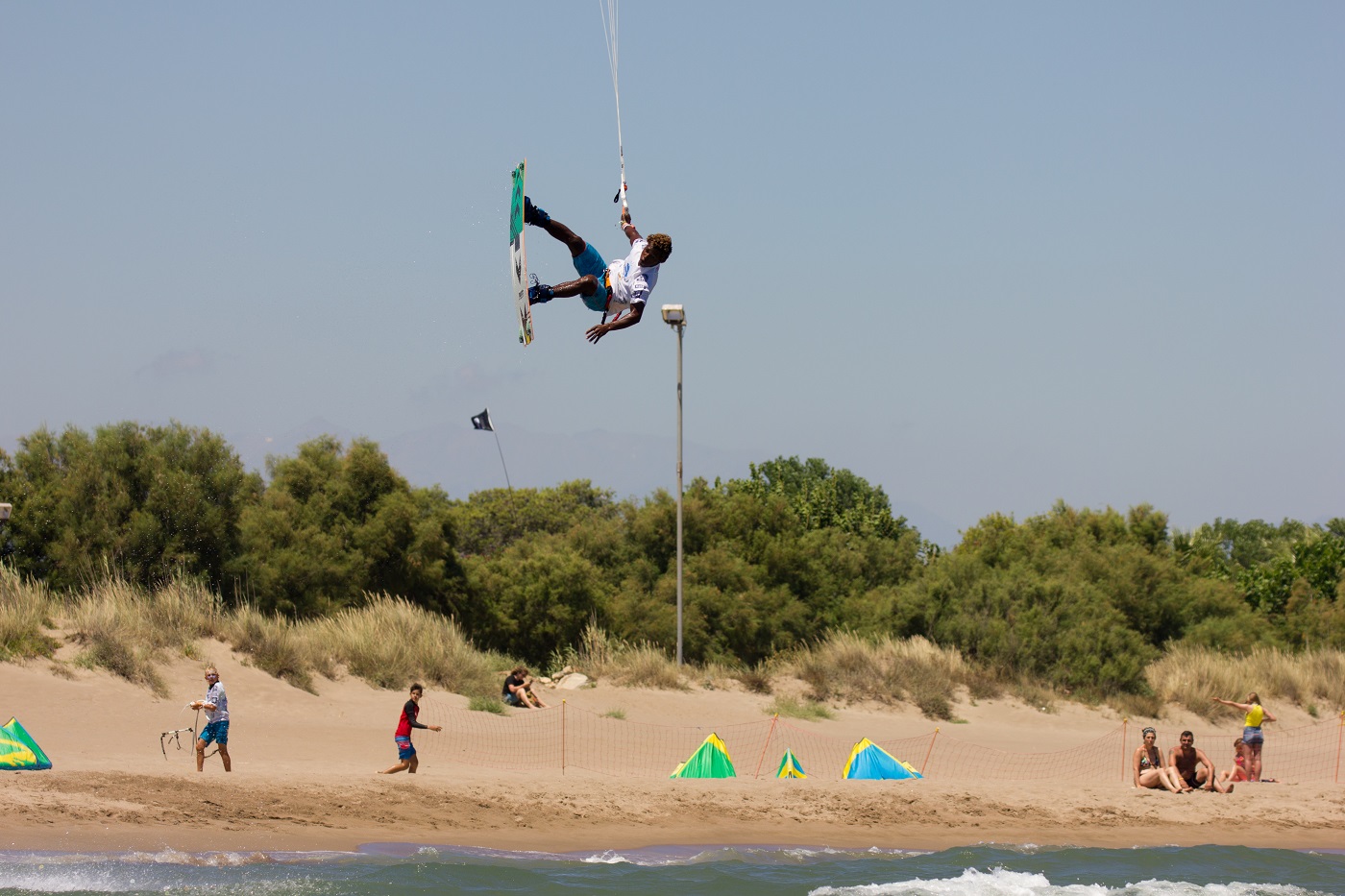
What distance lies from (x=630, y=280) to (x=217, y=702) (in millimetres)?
7864

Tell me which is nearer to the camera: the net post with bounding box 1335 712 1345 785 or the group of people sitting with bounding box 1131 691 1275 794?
the group of people sitting with bounding box 1131 691 1275 794

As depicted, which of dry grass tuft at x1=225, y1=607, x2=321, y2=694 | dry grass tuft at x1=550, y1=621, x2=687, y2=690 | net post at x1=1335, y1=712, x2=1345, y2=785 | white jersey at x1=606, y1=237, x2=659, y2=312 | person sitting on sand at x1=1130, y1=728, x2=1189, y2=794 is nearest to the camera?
white jersey at x1=606, y1=237, x2=659, y2=312

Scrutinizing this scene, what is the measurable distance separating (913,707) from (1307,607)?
1412 cm

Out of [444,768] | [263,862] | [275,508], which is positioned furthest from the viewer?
[275,508]

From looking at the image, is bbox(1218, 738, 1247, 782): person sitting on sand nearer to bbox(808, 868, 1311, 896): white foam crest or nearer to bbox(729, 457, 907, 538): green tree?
bbox(808, 868, 1311, 896): white foam crest

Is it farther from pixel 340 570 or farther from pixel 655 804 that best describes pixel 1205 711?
pixel 340 570

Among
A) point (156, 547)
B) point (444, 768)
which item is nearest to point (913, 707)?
point (444, 768)

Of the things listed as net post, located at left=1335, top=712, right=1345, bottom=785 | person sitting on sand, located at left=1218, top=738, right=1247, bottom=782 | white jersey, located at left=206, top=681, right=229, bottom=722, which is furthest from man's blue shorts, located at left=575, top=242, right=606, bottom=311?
net post, located at left=1335, top=712, right=1345, bottom=785

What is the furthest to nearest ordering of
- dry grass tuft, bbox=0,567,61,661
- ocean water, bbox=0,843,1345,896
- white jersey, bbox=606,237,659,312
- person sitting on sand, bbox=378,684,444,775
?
dry grass tuft, bbox=0,567,61,661 → person sitting on sand, bbox=378,684,444,775 → ocean water, bbox=0,843,1345,896 → white jersey, bbox=606,237,659,312

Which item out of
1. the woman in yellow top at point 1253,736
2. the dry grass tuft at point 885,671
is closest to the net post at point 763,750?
the dry grass tuft at point 885,671

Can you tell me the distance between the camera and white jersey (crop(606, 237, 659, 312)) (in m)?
12.2

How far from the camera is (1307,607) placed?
33875 mm

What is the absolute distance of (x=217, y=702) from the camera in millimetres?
16203

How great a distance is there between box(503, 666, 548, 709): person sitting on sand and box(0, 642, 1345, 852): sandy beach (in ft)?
3.12
